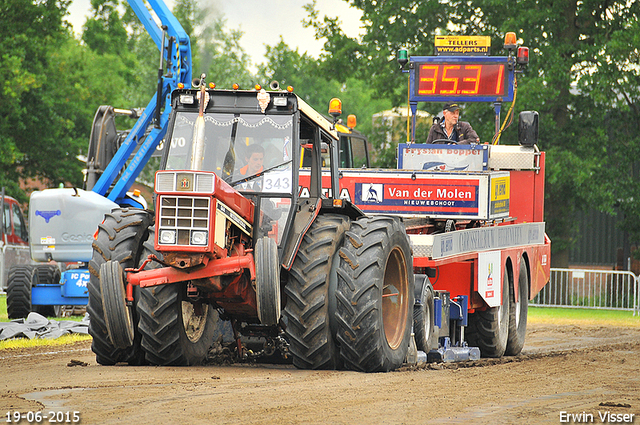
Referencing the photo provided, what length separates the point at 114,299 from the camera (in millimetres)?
8281

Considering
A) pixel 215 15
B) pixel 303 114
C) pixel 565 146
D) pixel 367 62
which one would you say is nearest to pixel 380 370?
pixel 303 114

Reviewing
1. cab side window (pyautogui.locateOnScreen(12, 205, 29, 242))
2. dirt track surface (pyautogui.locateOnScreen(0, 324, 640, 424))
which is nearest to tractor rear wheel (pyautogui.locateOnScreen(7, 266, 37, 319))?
dirt track surface (pyautogui.locateOnScreen(0, 324, 640, 424))

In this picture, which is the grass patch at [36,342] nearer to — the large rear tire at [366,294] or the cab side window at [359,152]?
the large rear tire at [366,294]

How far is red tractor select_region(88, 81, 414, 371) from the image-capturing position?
27.0ft

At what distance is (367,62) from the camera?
3108 centimetres

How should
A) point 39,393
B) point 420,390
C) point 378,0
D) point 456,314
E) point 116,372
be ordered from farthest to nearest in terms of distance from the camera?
point 378,0, point 456,314, point 116,372, point 420,390, point 39,393

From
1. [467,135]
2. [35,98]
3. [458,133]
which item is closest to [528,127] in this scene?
[467,135]

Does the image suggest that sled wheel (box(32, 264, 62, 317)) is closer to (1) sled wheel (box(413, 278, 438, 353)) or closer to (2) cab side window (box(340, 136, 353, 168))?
Answer: (2) cab side window (box(340, 136, 353, 168))

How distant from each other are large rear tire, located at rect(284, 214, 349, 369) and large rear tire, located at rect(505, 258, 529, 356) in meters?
5.35

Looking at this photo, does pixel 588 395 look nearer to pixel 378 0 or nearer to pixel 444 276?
pixel 444 276

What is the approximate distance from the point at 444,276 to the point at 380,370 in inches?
126

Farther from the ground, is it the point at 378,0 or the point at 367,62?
the point at 378,0

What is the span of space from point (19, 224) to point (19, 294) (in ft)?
34.7

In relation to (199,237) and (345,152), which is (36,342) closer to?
(199,237)
